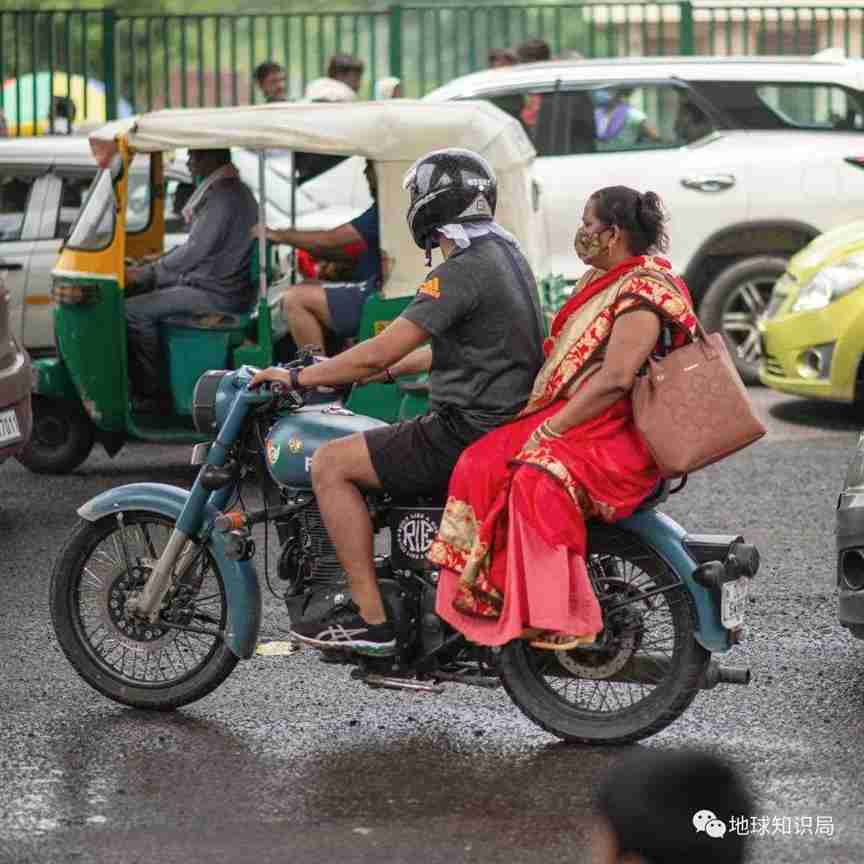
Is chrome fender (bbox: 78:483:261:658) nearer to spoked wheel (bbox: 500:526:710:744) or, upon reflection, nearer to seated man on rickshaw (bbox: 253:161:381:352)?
spoked wheel (bbox: 500:526:710:744)

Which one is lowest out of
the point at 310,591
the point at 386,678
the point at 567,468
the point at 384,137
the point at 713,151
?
the point at 386,678

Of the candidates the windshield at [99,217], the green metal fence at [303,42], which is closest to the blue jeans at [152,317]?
the windshield at [99,217]

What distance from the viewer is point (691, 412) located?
5992 mm

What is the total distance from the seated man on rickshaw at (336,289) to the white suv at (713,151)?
3654 mm

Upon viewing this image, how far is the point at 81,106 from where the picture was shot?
64.8 feet

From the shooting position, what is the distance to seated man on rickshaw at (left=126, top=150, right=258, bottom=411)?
10852 millimetres

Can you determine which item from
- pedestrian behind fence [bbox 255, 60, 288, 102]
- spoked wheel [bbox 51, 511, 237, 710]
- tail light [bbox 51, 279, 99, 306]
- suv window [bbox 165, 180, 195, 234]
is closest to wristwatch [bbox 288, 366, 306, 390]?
spoked wheel [bbox 51, 511, 237, 710]

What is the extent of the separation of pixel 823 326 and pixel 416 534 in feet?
20.6

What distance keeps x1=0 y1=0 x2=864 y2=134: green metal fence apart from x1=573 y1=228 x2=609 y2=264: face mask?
13496mm

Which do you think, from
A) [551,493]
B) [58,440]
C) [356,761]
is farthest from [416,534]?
[58,440]

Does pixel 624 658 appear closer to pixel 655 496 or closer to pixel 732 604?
pixel 732 604

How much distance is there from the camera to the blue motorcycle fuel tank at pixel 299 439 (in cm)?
637

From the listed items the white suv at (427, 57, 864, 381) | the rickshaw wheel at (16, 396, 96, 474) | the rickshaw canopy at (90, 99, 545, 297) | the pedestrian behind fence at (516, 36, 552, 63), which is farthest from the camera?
the pedestrian behind fence at (516, 36, 552, 63)

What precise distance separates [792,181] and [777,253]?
0.49 meters
